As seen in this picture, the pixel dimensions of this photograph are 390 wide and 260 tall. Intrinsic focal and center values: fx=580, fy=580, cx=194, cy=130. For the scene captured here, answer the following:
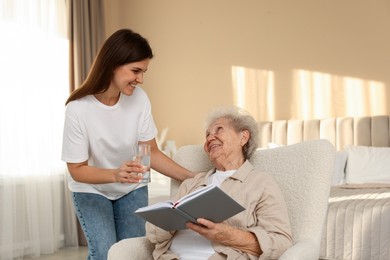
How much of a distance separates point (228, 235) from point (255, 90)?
161 inches

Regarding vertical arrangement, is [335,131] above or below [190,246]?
above

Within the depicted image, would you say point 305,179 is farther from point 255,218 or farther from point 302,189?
point 255,218

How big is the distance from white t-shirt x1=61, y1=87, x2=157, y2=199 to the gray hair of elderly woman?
1.28ft

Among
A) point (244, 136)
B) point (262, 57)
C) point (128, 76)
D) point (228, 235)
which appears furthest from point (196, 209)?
point (262, 57)

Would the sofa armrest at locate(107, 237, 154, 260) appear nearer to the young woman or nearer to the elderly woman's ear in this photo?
the young woman

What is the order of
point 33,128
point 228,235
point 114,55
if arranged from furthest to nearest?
point 33,128 < point 114,55 < point 228,235

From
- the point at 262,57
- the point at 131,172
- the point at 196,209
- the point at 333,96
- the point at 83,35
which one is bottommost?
the point at 196,209

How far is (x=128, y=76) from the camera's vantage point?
8.36 ft

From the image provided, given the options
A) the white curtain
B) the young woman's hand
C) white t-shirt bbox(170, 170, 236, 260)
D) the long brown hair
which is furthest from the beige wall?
Result: the young woman's hand

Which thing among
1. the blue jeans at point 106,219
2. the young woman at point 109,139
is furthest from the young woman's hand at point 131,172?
the blue jeans at point 106,219

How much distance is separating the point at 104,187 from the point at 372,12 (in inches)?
148

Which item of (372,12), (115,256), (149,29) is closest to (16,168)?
(149,29)

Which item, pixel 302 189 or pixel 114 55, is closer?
pixel 302 189

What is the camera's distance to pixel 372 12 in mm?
5492
